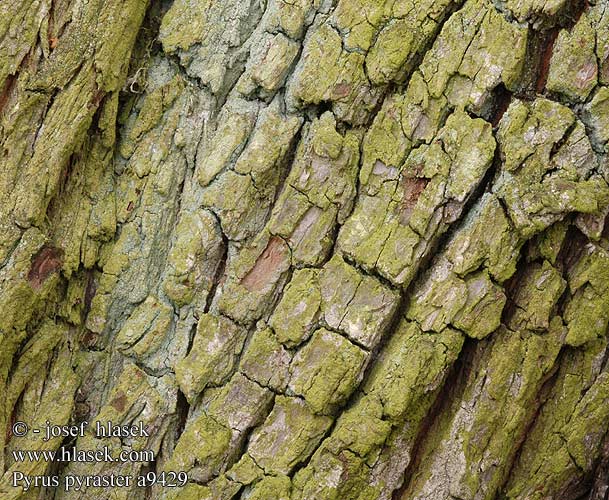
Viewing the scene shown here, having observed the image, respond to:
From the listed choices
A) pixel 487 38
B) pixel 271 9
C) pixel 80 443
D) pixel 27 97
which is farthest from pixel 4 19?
pixel 487 38

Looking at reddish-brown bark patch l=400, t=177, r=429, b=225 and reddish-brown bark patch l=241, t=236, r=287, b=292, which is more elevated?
reddish-brown bark patch l=400, t=177, r=429, b=225

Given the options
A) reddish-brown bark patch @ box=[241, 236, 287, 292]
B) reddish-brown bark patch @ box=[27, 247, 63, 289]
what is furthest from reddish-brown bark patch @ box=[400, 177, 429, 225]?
reddish-brown bark patch @ box=[27, 247, 63, 289]

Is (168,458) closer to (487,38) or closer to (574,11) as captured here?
(487,38)

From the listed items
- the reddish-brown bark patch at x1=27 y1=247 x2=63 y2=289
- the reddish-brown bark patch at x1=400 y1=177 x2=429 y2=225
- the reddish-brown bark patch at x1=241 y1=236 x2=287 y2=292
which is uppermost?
the reddish-brown bark patch at x1=400 y1=177 x2=429 y2=225

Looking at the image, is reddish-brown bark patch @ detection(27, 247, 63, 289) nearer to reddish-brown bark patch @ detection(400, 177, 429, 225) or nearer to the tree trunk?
the tree trunk

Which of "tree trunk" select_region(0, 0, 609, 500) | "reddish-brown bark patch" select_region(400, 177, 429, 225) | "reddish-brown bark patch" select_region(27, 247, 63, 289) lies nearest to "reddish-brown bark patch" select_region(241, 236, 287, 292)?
"tree trunk" select_region(0, 0, 609, 500)

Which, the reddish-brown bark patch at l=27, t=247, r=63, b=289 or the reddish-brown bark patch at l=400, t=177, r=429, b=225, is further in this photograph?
the reddish-brown bark patch at l=27, t=247, r=63, b=289

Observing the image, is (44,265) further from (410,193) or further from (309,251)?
(410,193)

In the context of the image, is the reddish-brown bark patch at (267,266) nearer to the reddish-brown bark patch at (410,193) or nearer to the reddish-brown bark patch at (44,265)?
the reddish-brown bark patch at (410,193)
